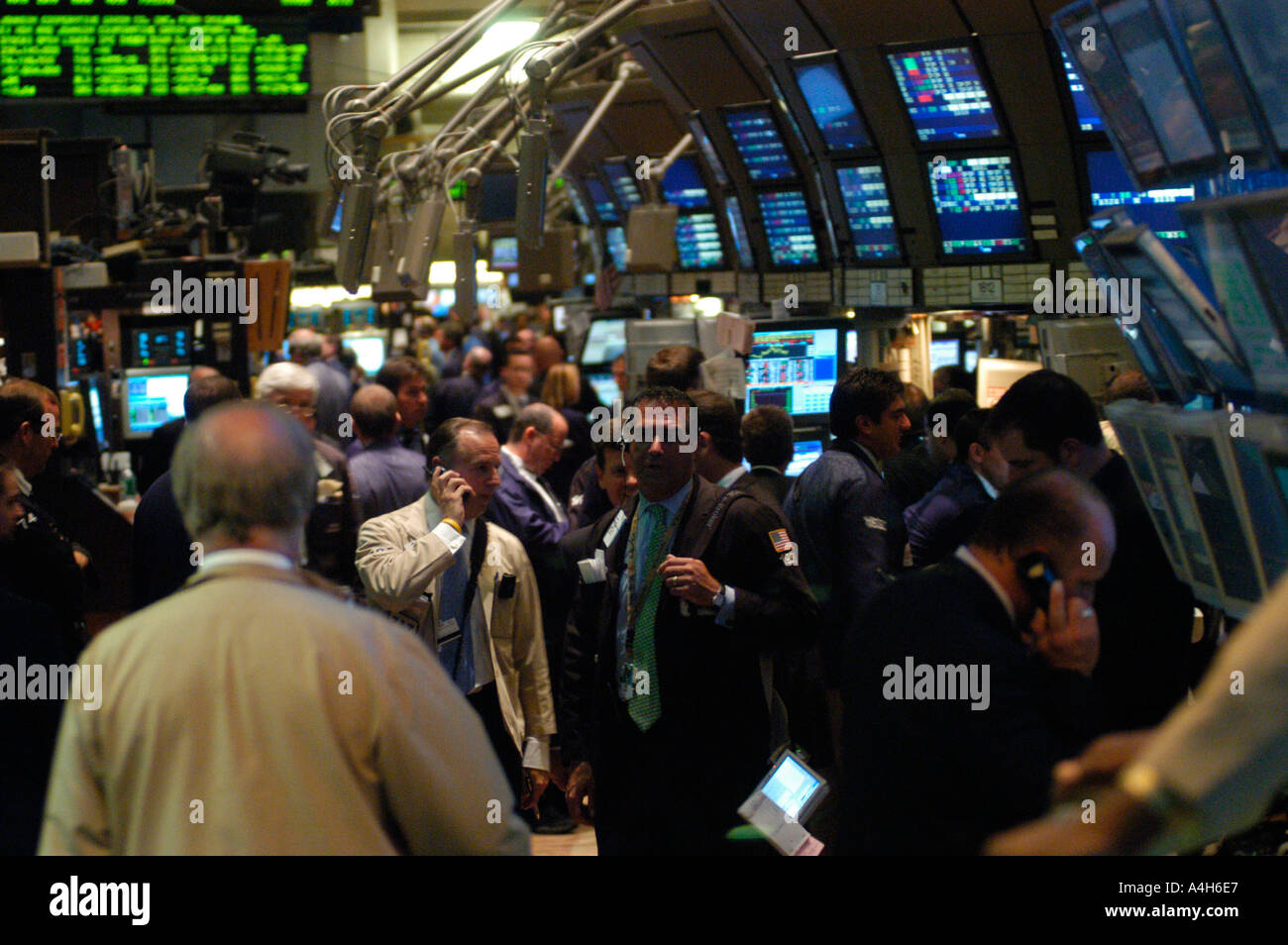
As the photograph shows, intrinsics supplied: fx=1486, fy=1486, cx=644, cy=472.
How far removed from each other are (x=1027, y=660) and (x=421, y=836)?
1.02 meters

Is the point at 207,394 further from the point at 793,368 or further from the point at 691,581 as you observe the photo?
the point at 793,368

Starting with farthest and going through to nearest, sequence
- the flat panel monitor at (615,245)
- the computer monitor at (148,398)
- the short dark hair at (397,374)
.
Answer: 1. the flat panel monitor at (615,245)
2. the computer monitor at (148,398)
3. the short dark hair at (397,374)

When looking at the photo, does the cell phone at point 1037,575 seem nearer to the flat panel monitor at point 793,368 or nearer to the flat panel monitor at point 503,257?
the flat panel monitor at point 793,368

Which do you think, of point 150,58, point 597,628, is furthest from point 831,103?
point 150,58

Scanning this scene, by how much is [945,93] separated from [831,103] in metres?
0.63

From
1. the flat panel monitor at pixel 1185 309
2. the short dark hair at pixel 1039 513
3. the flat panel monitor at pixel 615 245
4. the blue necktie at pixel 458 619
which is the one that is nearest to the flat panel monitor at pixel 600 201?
the flat panel monitor at pixel 615 245

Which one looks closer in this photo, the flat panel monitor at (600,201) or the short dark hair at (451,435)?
the short dark hair at (451,435)

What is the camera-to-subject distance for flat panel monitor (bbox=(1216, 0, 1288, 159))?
2697 mm

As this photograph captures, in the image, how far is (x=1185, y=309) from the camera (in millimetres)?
3160

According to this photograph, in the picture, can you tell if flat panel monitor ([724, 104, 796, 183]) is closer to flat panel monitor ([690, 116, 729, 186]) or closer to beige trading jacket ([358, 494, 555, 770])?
flat panel monitor ([690, 116, 729, 186])

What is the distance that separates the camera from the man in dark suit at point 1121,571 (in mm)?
3363

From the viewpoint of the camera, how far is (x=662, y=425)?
12.8ft

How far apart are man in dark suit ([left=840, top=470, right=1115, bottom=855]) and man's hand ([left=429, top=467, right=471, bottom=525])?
1.98 metres
